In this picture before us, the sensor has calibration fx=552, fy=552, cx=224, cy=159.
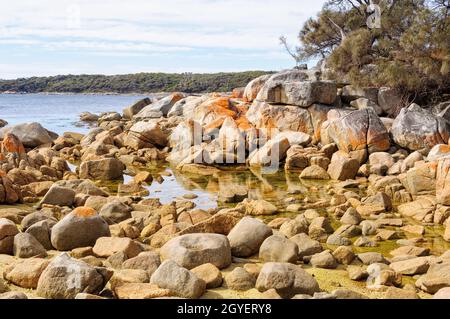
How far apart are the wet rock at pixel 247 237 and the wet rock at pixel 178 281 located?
66.1 inches

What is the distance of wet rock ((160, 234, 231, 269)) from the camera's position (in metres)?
6.94

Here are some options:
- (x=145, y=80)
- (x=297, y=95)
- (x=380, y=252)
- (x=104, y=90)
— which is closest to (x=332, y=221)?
(x=380, y=252)

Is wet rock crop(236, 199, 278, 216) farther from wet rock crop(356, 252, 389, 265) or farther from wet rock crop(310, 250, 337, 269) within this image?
wet rock crop(310, 250, 337, 269)

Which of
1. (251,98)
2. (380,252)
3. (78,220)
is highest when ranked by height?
(251,98)

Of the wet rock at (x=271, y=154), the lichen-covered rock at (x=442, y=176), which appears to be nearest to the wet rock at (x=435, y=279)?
the lichen-covered rock at (x=442, y=176)

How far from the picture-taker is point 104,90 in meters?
105

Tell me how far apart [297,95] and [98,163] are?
866 centimetres

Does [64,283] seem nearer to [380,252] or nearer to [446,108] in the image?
[380,252]

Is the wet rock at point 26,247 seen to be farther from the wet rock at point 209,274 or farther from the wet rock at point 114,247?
the wet rock at point 209,274

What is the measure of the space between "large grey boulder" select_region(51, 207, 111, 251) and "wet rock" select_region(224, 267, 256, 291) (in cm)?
252

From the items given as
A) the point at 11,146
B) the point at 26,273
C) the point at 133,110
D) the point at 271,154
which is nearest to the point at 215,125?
the point at 271,154

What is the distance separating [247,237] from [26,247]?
308 cm

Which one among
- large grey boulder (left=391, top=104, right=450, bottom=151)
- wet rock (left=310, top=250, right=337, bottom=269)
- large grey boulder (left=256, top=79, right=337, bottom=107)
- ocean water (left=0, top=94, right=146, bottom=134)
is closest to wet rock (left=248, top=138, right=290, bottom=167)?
large grey boulder (left=256, top=79, right=337, bottom=107)

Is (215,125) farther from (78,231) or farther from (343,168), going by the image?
(78,231)
